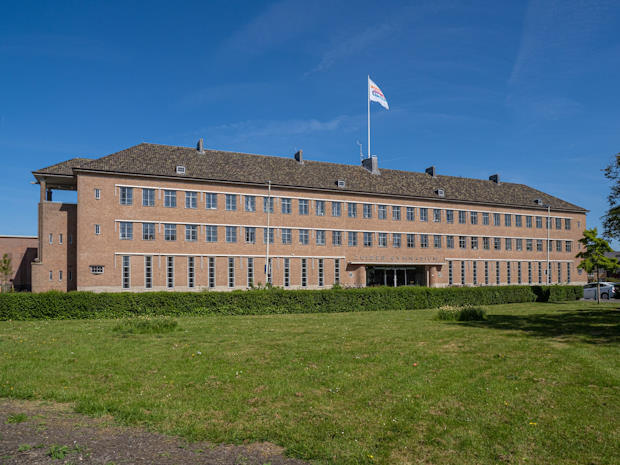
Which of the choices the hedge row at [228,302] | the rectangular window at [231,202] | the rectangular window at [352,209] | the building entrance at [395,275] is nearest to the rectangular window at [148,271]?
the rectangular window at [231,202]

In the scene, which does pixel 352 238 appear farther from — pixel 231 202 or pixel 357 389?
pixel 357 389

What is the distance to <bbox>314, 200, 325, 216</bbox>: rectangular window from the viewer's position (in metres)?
46.3

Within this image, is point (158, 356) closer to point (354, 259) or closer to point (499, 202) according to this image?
point (354, 259)

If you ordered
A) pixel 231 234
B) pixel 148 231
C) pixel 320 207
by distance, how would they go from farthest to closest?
pixel 320 207 → pixel 231 234 → pixel 148 231

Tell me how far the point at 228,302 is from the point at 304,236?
19433mm

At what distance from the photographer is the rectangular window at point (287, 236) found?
44688 millimetres

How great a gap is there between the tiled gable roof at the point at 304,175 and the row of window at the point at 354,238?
4.43 m

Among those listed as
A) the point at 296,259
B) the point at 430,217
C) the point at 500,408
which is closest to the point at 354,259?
the point at 296,259

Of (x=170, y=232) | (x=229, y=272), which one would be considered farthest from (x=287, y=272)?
(x=170, y=232)

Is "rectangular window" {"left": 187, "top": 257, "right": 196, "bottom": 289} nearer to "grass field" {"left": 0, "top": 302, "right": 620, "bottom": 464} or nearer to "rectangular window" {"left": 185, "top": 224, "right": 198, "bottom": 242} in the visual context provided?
"rectangular window" {"left": 185, "top": 224, "right": 198, "bottom": 242}

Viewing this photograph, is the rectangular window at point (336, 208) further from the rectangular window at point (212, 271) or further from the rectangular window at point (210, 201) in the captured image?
the rectangular window at point (212, 271)

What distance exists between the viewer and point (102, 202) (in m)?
38.3

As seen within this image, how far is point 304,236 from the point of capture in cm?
4556

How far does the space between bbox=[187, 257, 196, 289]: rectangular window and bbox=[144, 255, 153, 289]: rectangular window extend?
3165 mm
